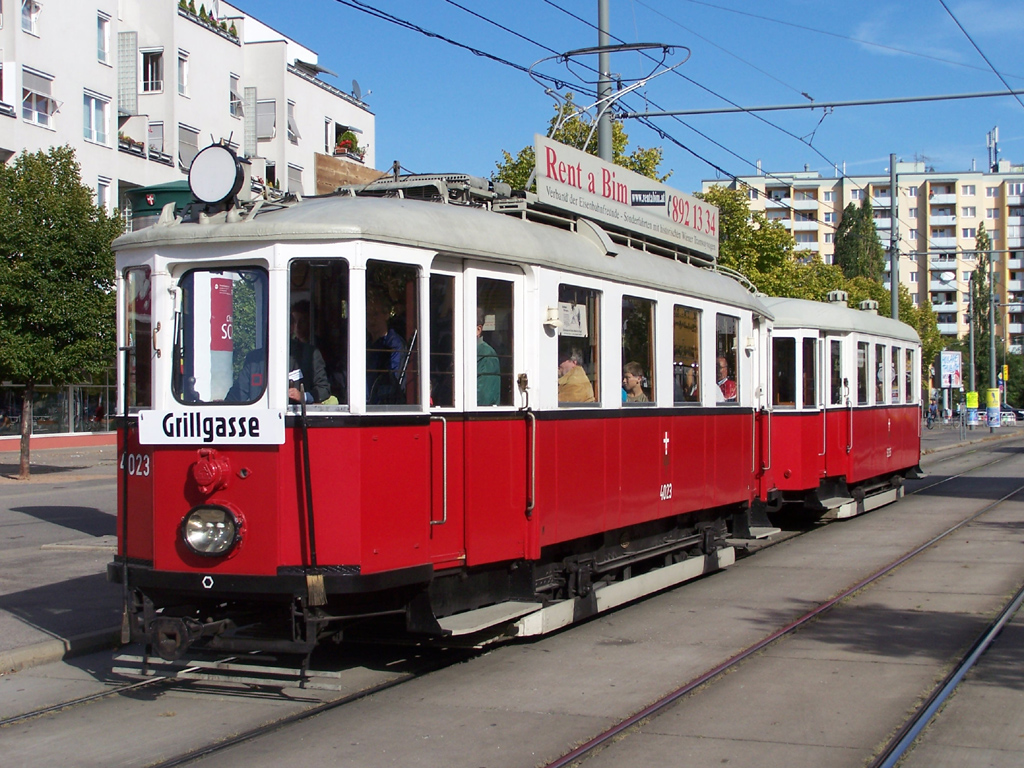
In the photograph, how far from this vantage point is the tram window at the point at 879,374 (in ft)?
60.7

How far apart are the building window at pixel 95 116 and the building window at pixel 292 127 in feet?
29.1

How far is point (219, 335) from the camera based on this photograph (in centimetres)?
688

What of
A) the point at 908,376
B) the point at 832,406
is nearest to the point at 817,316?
the point at 832,406

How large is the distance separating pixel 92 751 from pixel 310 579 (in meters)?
1.41

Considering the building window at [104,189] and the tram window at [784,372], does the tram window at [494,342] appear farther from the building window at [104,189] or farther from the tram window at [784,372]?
the building window at [104,189]

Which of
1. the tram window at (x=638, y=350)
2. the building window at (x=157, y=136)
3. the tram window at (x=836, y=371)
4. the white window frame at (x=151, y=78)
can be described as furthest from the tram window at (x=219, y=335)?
the white window frame at (x=151, y=78)

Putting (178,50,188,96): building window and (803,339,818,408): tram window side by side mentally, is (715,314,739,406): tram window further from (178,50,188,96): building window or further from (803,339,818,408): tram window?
(178,50,188,96): building window

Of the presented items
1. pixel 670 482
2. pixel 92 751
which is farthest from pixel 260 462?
pixel 670 482

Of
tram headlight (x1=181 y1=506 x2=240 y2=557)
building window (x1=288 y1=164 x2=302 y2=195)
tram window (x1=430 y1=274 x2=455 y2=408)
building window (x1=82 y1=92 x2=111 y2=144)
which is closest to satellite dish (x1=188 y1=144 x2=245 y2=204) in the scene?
tram window (x1=430 y1=274 x2=455 y2=408)

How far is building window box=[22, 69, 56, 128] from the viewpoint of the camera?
35.4 metres

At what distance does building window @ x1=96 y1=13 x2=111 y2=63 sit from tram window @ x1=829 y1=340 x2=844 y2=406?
3054 centimetres

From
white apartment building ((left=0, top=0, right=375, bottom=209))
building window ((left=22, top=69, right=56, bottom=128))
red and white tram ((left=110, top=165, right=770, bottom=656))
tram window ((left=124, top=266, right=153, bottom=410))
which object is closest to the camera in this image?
red and white tram ((left=110, top=165, right=770, bottom=656))

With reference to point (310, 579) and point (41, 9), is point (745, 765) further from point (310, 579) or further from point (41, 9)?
point (41, 9)

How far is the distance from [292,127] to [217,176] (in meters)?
41.3
